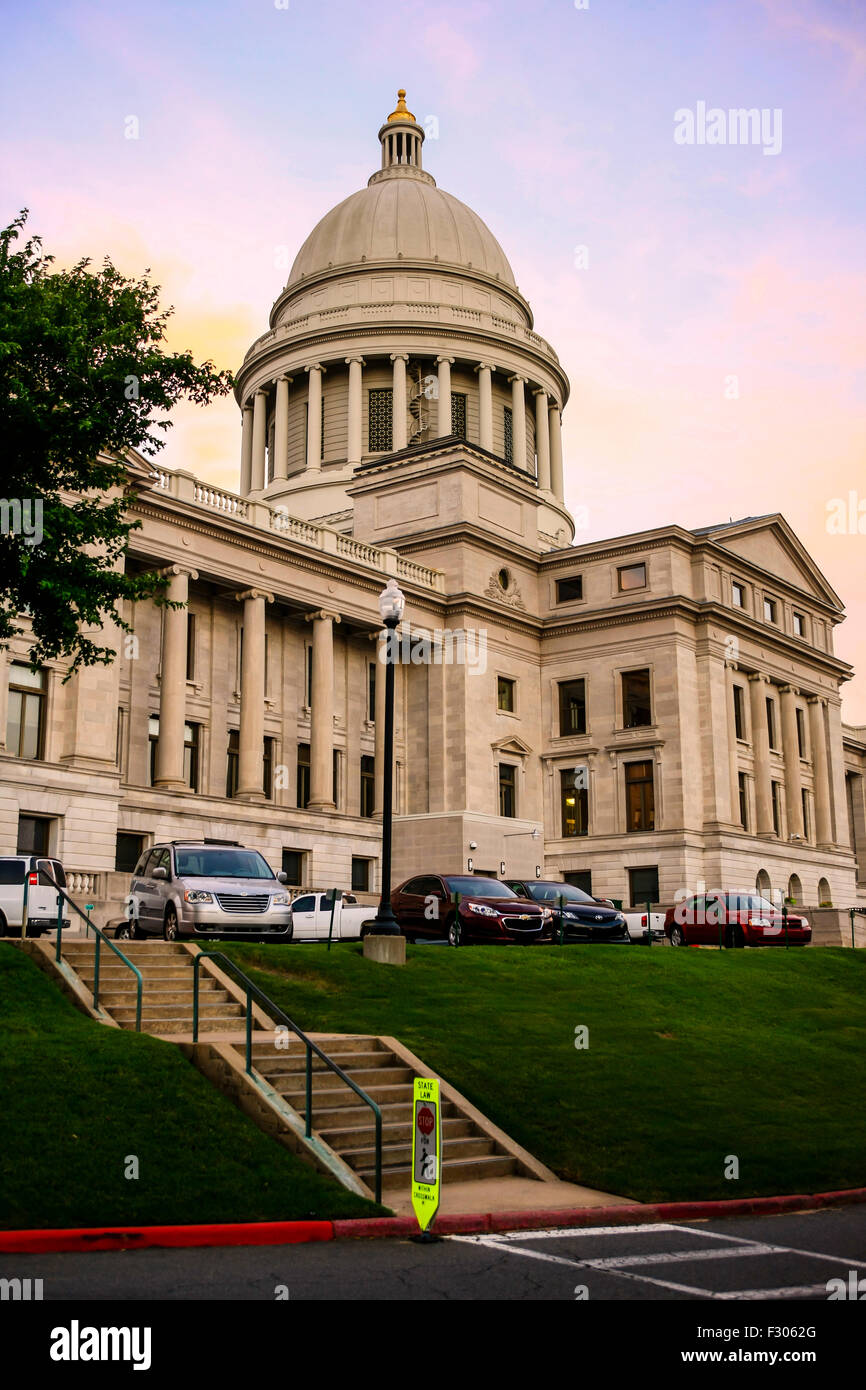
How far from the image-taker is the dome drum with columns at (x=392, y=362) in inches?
3169

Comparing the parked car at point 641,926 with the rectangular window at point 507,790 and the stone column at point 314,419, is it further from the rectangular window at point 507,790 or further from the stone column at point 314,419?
the stone column at point 314,419

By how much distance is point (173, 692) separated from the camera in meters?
46.5

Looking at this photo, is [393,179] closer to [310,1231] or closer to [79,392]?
[79,392]

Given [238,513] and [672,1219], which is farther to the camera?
[238,513]

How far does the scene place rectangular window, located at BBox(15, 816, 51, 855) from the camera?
3931 centimetres

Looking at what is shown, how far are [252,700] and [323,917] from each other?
17.8m

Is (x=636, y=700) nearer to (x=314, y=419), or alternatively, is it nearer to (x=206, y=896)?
(x=314, y=419)

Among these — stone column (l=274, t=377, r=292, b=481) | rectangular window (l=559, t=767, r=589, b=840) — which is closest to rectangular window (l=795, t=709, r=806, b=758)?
rectangular window (l=559, t=767, r=589, b=840)

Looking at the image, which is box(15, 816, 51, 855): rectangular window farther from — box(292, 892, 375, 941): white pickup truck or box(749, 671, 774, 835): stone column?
box(749, 671, 774, 835): stone column

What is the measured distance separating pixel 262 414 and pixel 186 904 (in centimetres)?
6656

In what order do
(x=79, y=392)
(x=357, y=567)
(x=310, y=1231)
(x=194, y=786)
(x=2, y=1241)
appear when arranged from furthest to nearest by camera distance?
(x=357, y=567) < (x=194, y=786) < (x=79, y=392) < (x=310, y=1231) < (x=2, y=1241)

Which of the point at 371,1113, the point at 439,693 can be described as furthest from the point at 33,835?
the point at 371,1113
